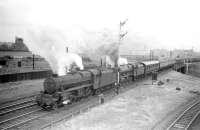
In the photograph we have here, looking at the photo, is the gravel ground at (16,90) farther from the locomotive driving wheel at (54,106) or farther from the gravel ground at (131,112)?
the gravel ground at (131,112)

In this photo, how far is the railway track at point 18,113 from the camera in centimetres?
1341

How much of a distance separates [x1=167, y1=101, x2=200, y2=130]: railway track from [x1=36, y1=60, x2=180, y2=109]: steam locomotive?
25.9 ft

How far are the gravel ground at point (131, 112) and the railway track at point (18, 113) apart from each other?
3.03m

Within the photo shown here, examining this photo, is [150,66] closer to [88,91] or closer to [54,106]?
[88,91]

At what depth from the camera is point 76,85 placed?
1880cm

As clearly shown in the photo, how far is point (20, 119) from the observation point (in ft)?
47.2

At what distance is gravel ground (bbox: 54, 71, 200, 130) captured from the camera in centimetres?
1341

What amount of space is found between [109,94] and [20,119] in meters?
10.8

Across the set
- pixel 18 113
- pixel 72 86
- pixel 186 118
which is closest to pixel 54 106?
pixel 72 86

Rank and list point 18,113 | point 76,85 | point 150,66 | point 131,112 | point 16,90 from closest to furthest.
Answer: point 18,113 < point 131,112 < point 76,85 < point 16,90 < point 150,66

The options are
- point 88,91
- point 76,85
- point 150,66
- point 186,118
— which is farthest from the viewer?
point 150,66

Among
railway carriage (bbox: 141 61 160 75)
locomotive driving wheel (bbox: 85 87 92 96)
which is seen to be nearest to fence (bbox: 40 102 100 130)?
locomotive driving wheel (bbox: 85 87 92 96)

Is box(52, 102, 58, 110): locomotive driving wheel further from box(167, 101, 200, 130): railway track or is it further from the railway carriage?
the railway carriage

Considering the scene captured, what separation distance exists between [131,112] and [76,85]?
18.8ft
